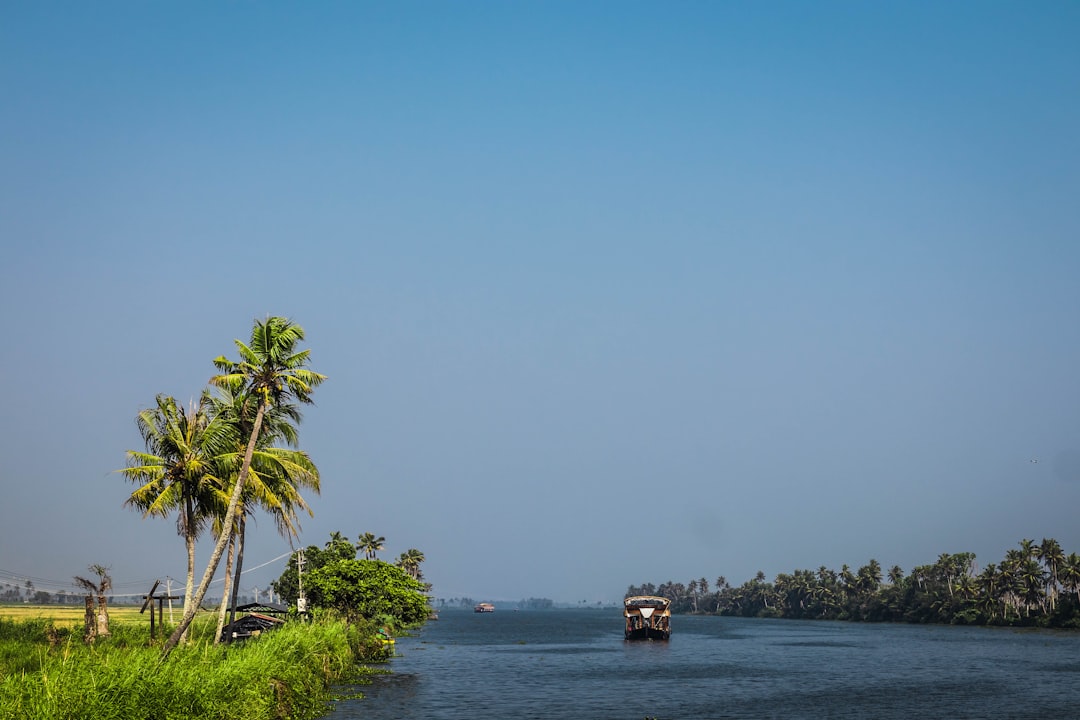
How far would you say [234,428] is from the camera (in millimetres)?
45656

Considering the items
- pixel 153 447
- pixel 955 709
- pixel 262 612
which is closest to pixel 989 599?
pixel 955 709

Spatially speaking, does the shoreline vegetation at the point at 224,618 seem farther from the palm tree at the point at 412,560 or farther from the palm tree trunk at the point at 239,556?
the palm tree at the point at 412,560

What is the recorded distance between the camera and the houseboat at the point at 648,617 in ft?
380

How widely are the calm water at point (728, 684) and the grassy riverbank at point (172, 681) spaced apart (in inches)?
123

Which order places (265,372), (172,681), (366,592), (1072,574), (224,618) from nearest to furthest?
1. (172,681)
2. (265,372)
3. (224,618)
4. (366,592)
5. (1072,574)

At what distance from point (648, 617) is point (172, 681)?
98.3m

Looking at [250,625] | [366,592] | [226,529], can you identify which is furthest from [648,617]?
[226,529]

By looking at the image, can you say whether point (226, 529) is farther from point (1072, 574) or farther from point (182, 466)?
point (1072, 574)

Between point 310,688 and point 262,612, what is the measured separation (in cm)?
1992

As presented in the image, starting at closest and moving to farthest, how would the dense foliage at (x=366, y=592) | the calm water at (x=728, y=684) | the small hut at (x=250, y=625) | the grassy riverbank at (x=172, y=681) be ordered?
the grassy riverbank at (x=172, y=681) < the calm water at (x=728, y=684) < the small hut at (x=250, y=625) < the dense foliage at (x=366, y=592)

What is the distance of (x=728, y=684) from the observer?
2338 inches

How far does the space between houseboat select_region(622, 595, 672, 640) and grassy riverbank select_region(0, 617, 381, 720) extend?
250 feet

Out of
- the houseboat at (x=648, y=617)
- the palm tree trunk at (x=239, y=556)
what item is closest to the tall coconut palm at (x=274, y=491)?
the palm tree trunk at (x=239, y=556)

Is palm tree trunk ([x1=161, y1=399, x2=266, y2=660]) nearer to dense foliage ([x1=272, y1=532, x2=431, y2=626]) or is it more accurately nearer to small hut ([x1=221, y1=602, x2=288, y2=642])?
small hut ([x1=221, y1=602, x2=288, y2=642])
